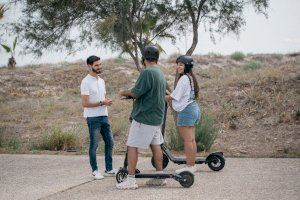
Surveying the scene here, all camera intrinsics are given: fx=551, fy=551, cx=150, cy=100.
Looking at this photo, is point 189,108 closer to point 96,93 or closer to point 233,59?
point 96,93

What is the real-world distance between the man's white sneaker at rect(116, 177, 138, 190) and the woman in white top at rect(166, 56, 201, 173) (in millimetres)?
848

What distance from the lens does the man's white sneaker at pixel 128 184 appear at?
24.8 ft

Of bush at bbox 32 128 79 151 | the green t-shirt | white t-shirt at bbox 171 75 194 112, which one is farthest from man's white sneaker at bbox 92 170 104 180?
bush at bbox 32 128 79 151

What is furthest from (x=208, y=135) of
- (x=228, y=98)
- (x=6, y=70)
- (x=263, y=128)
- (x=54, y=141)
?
(x=6, y=70)

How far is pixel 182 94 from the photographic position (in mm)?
8094

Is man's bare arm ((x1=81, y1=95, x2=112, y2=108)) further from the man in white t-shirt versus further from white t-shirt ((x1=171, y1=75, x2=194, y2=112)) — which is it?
white t-shirt ((x1=171, y1=75, x2=194, y2=112))

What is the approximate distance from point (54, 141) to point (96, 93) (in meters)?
5.65

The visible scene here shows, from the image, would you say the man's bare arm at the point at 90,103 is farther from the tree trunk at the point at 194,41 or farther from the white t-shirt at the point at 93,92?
the tree trunk at the point at 194,41

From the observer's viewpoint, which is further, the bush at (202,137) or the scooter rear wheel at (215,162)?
the bush at (202,137)

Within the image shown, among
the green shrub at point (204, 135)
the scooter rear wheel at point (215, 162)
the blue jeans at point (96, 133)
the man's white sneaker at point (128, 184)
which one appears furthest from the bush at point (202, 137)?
the man's white sneaker at point (128, 184)

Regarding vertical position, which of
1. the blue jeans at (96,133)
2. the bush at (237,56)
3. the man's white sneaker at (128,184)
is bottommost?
the man's white sneaker at (128,184)

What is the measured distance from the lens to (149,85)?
7.25 m

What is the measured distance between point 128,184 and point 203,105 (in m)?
13.0

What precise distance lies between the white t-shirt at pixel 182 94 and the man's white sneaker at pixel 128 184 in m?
1.25
